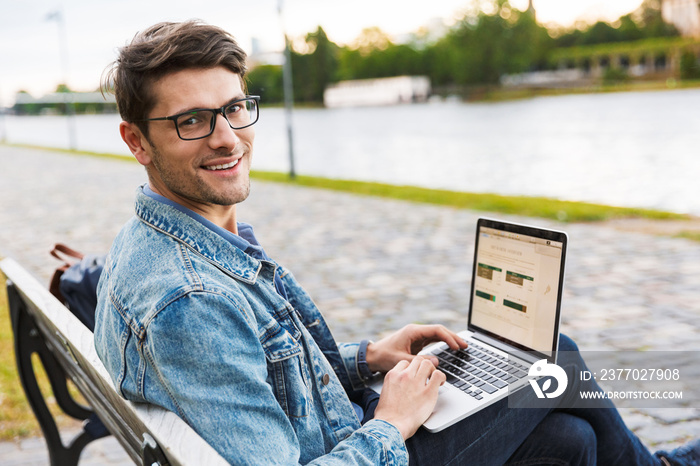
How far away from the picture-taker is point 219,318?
57.3 inches

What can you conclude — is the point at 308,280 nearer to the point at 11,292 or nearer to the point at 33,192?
the point at 11,292

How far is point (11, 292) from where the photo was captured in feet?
9.48

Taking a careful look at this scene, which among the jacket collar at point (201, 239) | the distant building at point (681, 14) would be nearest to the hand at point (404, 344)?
the jacket collar at point (201, 239)

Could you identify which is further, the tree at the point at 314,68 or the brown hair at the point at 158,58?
the tree at the point at 314,68

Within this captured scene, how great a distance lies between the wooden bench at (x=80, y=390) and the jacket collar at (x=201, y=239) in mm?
377

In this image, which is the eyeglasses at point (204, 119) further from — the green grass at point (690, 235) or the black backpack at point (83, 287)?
the green grass at point (690, 235)

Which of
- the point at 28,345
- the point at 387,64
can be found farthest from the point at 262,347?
the point at 387,64

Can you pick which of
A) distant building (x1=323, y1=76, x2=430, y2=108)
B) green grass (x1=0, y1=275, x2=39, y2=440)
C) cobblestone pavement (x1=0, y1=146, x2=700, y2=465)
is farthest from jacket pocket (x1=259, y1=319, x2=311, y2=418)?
distant building (x1=323, y1=76, x2=430, y2=108)

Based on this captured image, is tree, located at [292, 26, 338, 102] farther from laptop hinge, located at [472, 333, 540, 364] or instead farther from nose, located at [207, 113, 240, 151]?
nose, located at [207, 113, 240, 151]

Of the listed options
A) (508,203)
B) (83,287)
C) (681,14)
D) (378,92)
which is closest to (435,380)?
(83,287)

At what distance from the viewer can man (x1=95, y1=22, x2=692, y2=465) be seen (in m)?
1.43

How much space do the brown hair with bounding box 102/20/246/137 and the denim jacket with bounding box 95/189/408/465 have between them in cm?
25

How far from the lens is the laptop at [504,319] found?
204 cm

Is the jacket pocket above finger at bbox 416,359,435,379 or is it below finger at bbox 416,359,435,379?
above
